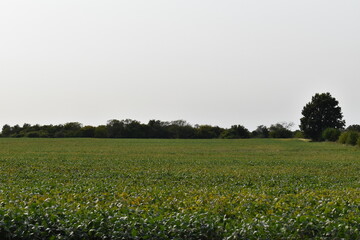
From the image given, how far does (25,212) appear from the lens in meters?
10.9

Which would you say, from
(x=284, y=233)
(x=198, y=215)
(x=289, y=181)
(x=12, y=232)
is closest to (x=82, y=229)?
(x=12, y=232)

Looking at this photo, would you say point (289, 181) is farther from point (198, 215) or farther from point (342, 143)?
point (342, 143)

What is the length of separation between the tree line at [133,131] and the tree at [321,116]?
24586 millimetres

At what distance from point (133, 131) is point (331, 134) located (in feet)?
187

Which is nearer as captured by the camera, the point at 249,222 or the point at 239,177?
the point at 249,222

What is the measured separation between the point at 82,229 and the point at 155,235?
1.64 metres

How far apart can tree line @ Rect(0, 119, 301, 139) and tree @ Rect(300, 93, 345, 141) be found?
80.7ft

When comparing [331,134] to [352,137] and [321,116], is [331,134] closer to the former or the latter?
[321,116]

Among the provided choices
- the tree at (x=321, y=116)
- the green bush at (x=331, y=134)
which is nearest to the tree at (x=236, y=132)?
the tree at (x=321, y=116)

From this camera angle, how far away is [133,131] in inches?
4951

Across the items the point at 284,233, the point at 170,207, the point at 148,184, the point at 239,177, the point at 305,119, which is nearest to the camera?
the point at 284,233

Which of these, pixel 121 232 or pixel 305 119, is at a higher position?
pixel 305 119

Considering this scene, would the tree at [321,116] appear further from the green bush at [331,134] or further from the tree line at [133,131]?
the tree line at [133,131]

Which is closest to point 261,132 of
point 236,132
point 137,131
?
point 236,132
